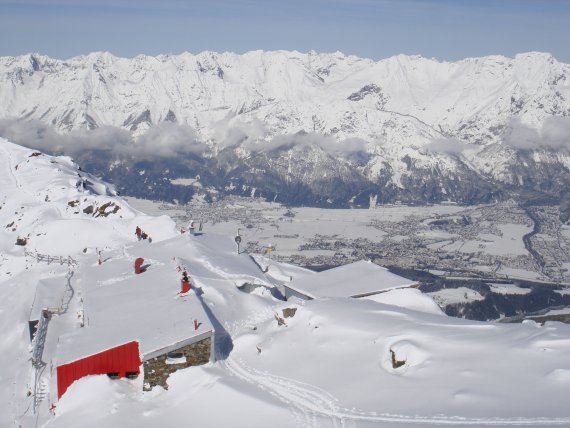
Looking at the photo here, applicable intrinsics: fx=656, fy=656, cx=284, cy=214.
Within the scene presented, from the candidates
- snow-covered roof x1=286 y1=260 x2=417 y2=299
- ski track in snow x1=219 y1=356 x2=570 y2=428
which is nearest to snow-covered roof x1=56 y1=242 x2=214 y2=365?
ski track in snow x1=219 y1=356 x2=570 y2=428

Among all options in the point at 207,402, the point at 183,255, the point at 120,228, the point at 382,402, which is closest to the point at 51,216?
the point at 120,228

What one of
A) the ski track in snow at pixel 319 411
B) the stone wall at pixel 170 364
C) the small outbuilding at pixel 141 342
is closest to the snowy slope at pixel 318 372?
the ski track in snow at pixel 319 411

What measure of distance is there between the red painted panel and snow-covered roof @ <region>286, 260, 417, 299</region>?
17712 millimetres

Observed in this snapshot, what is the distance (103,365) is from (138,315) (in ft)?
15.0

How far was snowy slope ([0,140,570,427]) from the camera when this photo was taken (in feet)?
73.8

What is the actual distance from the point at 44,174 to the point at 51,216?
2284 centimetres

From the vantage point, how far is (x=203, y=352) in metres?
27.8

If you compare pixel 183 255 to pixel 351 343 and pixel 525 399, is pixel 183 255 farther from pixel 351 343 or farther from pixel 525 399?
pixel 525 399

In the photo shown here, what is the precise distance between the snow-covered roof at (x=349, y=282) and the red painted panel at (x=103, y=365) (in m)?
17.7

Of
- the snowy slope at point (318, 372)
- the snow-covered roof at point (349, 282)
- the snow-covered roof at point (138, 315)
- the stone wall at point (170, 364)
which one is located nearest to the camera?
the snowy slope at point (318, 372)

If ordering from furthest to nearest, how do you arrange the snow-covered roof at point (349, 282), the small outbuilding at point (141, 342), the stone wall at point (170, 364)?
the snow-covered roof at point (349, 282) < the small outbuilding at point (141, 342) < the stone wall at point (170, 364)

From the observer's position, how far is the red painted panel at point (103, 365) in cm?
2688

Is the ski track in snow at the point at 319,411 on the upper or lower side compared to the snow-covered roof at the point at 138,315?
lower

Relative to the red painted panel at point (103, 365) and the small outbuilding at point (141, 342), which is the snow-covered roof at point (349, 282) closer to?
the small outbuilding at point (141, 342)
